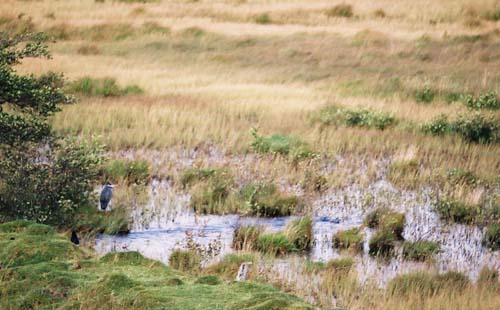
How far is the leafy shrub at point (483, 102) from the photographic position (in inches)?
836

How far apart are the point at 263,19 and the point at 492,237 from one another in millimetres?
25438

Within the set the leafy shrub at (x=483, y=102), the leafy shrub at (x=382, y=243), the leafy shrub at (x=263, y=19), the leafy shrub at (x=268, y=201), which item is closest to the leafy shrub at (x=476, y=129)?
the leafy shrub at (x=483, y=102)

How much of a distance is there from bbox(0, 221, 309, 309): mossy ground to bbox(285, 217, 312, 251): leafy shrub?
4343 mm

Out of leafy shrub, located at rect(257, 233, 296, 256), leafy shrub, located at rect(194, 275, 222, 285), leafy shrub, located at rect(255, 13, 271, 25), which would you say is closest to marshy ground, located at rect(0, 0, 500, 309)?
leafy shrub, located at rect(257, 233, 296, 256)

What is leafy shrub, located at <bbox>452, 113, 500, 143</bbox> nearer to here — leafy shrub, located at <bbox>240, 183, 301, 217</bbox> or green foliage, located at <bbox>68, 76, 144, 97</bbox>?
leafy shrub, located at <bbox>240, 183, 301, 217</bbox>

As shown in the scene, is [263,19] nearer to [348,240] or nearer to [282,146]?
[282,146]

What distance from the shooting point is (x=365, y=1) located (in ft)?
144

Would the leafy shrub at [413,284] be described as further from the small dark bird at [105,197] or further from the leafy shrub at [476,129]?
the leafy shrub at [476,129]

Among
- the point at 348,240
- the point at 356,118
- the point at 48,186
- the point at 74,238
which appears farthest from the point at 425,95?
the point at 74,238

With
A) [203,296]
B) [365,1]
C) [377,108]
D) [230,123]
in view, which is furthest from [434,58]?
[203,296]

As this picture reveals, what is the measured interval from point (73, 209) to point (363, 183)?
5.35m

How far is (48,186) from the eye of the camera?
1288cm

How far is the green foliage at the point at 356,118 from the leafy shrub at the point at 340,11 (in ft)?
62.5

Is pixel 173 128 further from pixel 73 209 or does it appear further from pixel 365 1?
pixel 365 1
